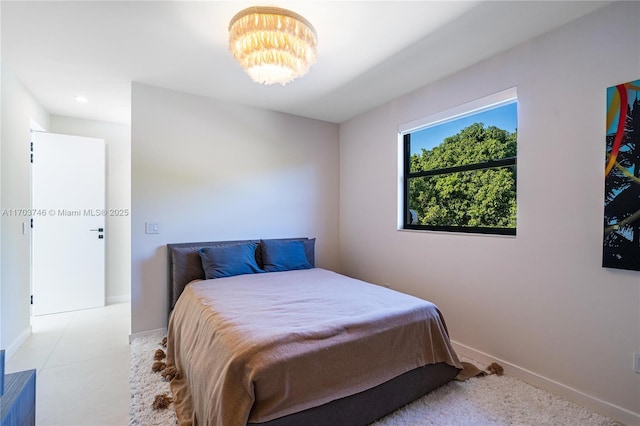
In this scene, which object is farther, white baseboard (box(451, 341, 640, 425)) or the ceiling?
the ceiling

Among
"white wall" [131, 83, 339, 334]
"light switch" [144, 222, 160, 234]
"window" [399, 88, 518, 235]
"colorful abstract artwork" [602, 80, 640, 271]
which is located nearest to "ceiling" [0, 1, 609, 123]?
"white wall" [131, 83, 339, 334]

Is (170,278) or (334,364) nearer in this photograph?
(334,364)

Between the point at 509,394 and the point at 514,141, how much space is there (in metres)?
1.87

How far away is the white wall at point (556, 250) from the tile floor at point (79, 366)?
8.76 ft

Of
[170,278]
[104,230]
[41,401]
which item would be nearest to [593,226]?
[170,278]

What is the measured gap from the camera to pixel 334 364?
4.99 feet

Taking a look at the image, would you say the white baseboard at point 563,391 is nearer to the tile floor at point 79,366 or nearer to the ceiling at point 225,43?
the ceiling at point 225,43

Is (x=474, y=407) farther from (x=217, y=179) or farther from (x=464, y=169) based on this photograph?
(x=217, y=179)

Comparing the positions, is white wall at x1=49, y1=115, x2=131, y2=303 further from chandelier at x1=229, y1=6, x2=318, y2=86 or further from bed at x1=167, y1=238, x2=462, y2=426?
chandelier at x1=229, y1=6, x2=318, y2=86

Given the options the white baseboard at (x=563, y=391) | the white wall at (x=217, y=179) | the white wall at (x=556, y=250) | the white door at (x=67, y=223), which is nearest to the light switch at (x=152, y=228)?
the white wall at (x=217, y=179)

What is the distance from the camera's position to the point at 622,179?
66.9 inches

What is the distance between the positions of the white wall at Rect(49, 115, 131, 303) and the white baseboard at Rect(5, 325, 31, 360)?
1156 millimetres

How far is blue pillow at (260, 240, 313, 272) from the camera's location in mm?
3154

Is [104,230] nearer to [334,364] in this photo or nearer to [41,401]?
[41,401]
